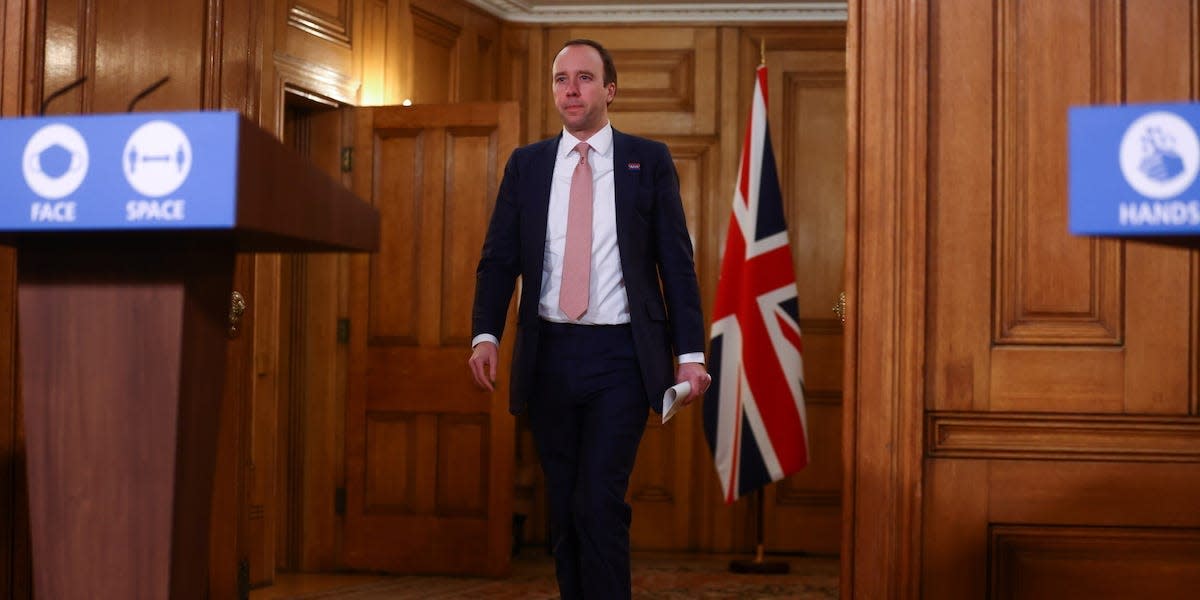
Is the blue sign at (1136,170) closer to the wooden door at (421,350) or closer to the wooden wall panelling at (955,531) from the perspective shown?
the wooden wall panelling at (955,531)

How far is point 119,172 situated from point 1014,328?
1.63 m

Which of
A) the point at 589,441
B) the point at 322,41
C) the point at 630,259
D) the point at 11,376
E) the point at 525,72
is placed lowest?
the point at 589,441

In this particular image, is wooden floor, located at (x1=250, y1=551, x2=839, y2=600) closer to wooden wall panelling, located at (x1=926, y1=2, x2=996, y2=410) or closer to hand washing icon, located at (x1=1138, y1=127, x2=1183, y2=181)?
wooden wall panelling, located at (x1=926, y1=2, x2=996, y2=410)

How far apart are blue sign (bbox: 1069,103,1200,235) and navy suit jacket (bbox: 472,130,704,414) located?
130 centimetres

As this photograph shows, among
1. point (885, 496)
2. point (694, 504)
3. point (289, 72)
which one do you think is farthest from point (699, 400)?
point (885, 496)

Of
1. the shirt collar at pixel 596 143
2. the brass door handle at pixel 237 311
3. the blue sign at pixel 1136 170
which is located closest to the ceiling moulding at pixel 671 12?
the brass door handle at pixel 237 311

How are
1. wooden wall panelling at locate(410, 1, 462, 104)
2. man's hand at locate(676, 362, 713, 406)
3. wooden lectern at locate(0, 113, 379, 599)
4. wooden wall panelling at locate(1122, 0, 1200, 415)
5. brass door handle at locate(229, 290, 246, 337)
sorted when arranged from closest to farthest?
1. wooden lectern at locate(0, 113, 379, 599)
2. wooden wall panelling at locate(1122, 0, 1200, 415)
3. man's hand at locate(676, 362, 713, 406)
4. brass door handle at locate(229, 290, 246, 337)
5. wooden wall panelling at locate(410, 1, 462, 104)

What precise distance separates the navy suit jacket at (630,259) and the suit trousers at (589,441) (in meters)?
0.04

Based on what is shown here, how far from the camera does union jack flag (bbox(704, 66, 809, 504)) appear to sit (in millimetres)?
4848

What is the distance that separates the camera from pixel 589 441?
9.04ft

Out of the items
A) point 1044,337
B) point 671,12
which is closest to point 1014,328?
point 1044,337

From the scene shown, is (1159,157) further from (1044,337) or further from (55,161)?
(55,161)

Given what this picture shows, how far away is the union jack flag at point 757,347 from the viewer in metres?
4.85

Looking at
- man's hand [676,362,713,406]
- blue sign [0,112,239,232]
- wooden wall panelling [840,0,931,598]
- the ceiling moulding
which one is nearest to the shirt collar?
man's hand [676,362,713,406]
